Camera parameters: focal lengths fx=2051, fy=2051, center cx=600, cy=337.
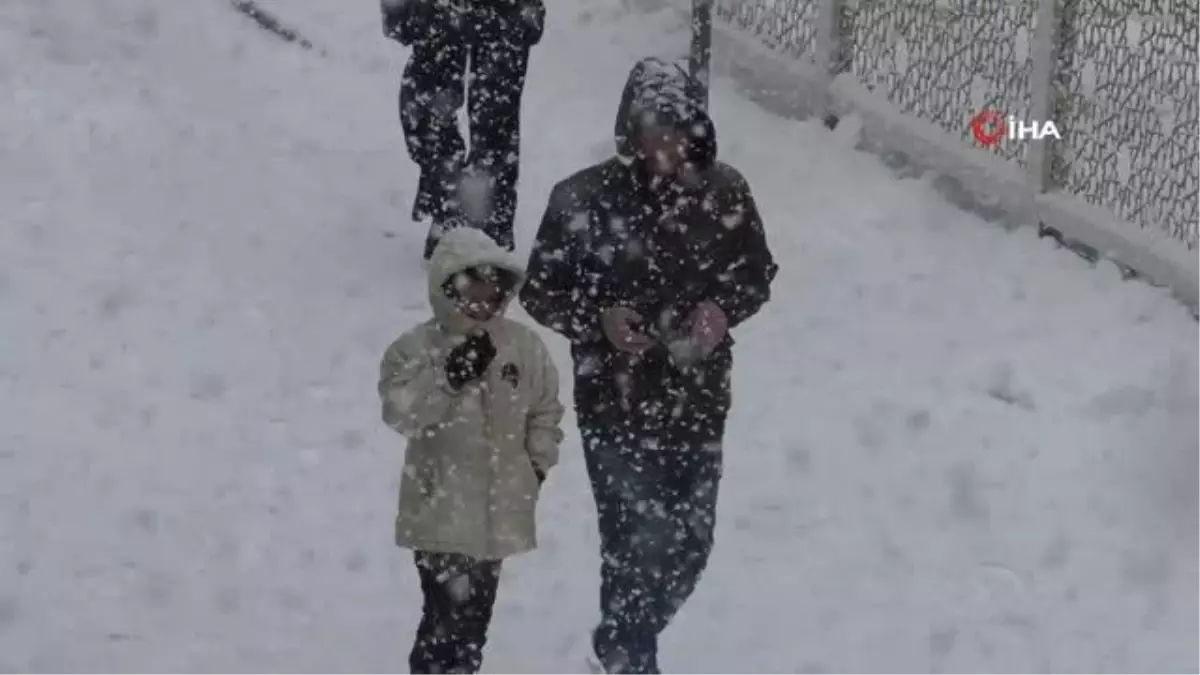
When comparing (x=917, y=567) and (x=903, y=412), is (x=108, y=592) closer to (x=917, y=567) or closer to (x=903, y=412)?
(x=917, y=567)

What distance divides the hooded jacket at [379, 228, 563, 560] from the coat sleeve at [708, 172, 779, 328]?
1.89 feet

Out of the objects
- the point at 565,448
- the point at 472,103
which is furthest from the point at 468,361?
the point at 472,103

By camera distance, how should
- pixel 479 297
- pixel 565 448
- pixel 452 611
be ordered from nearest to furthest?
pixel 479 297 < pixel 452 611 < pixel 565 448

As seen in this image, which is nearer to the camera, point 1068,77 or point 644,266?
point 644,266

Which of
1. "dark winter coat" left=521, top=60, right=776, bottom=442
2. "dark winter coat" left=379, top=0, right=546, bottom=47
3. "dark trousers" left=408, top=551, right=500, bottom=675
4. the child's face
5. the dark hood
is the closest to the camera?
the child's face

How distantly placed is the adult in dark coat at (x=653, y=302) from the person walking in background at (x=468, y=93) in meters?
3.26

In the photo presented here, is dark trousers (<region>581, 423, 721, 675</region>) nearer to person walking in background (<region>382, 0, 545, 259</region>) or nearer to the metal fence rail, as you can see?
person walking in background (<region>382, 0, 545, 259</region>)

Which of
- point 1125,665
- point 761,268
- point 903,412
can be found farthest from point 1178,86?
point 761,268

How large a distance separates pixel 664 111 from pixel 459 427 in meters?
0.93

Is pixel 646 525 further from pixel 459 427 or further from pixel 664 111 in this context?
pixel 664 111

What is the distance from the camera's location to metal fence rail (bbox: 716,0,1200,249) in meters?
8.78

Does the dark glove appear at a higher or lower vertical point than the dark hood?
lower

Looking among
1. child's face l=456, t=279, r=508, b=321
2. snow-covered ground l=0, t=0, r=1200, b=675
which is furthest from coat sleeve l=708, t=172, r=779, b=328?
snow-covered ground l=0, t=0, r=1200, b=675

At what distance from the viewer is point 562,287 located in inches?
204
